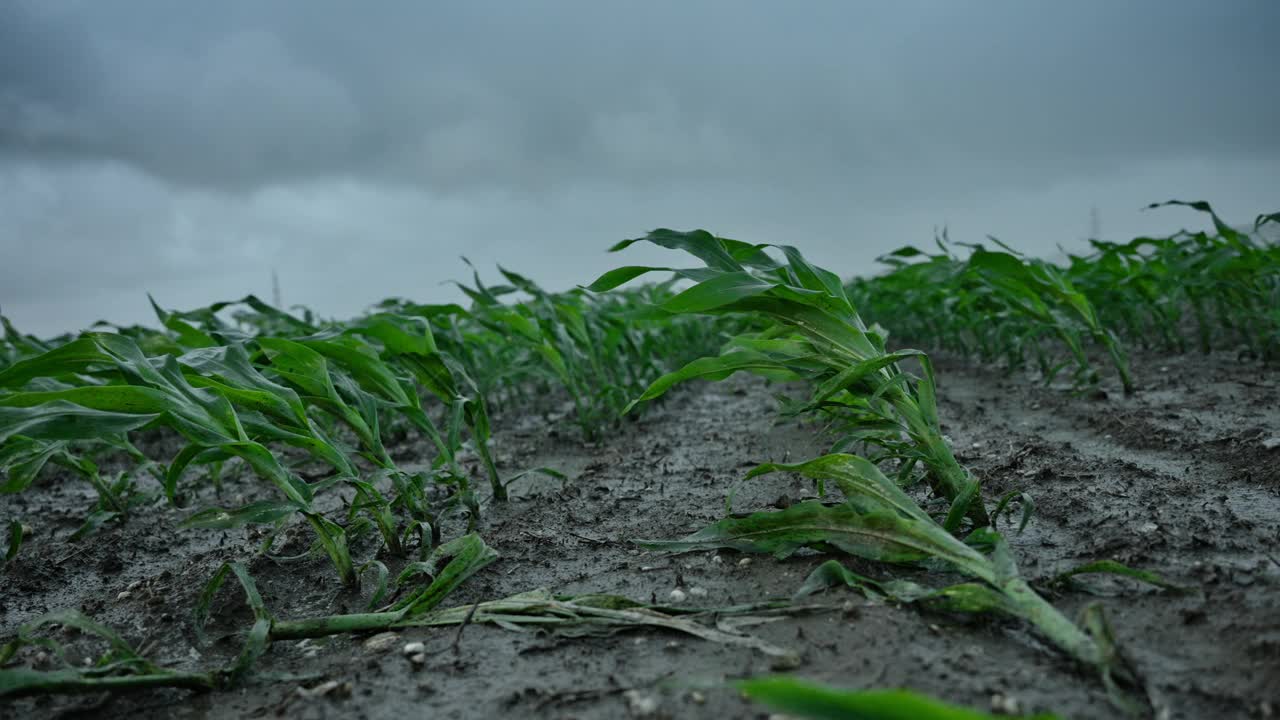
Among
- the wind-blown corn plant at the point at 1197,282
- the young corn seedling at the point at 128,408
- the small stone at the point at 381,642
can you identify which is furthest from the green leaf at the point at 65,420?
the wind-blown corn plant at the point at 1197,282

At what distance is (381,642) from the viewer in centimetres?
113

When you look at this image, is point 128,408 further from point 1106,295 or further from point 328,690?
point 1106,295

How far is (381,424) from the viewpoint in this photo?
10.0ft

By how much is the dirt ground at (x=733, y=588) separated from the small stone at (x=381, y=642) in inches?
0.4

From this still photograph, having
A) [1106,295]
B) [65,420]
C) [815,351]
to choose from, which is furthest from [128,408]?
[1106,295]

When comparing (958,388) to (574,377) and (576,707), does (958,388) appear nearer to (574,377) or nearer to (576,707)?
(574,377)

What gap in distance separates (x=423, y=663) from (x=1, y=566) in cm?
132

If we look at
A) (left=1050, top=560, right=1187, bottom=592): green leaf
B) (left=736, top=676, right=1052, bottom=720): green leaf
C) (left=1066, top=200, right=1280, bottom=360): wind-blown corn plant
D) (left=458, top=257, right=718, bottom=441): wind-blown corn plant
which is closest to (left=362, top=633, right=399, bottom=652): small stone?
(left=736, top=676, right=1052, bottom=720): green leaf

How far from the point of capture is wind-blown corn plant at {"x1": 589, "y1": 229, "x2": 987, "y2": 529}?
1.37 m

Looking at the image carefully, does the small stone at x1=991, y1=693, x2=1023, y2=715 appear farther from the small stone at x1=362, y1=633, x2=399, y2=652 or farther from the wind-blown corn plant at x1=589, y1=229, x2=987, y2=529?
the small stone at x1=362, y1=633, x2=399, y2=652

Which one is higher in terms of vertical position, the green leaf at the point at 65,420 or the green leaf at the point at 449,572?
the green leaf at the point at 65,420

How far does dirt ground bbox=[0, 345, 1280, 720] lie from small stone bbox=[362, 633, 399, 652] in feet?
0.04

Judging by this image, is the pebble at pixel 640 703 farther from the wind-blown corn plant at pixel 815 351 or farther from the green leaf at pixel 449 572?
the wind-blown corn plant at pixel 815 351

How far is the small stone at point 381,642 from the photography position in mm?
1112
